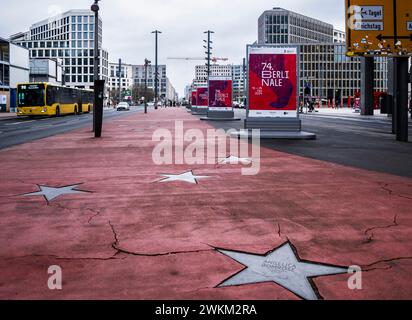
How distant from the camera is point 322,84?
141 metres

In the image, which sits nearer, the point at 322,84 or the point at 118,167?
the point at 118,167

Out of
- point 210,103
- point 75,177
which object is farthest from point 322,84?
point 75,177

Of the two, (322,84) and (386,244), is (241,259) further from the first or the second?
(322,84)

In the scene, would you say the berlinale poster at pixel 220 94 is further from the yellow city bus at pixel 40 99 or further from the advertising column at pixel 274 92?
the advertising column at pixel 274 92

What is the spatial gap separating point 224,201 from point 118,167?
345 cm

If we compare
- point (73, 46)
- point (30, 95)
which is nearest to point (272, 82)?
point (30, 95)

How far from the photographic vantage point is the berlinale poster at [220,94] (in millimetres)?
31616

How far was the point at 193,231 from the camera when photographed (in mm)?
4176

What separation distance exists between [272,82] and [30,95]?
2754cm

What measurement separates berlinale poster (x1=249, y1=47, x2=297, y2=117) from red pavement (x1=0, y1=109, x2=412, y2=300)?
7.54m

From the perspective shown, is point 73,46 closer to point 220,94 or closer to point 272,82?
point 220,94

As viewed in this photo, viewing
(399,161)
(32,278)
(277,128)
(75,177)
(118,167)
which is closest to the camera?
(32,278)

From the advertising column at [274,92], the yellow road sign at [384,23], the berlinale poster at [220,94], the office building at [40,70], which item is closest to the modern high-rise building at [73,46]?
the office building at [40,70]

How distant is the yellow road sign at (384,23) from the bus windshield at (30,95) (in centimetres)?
2881
